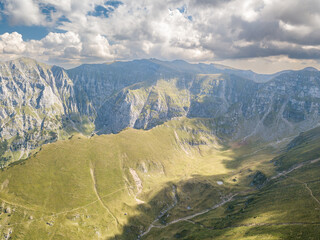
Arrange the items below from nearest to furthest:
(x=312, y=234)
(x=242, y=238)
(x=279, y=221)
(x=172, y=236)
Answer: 1. (x=312, y=234)
2. (x=242, y=238)
3. (x=279, y=221)
4. (x=172, y=236)

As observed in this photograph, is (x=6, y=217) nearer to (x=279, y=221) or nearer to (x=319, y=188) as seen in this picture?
(x=279, y=221)

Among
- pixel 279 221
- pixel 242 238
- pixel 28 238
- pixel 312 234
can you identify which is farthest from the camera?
pixel 28 238

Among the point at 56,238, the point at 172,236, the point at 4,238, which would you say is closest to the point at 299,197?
the point at 172,236

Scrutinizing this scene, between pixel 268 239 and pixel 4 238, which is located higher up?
pixel 268 239

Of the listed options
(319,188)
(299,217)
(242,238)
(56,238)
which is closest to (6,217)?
(56,238)

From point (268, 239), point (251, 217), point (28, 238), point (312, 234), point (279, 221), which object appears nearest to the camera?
point (312, 234)

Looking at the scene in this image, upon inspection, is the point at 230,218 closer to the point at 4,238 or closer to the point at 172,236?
the point at 172,236

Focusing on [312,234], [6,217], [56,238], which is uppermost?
[312,234]

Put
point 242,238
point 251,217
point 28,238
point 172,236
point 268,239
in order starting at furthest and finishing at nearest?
1. point 172,236
2. point 28,238
3. point 251,217
4. point 242,238
5. point 268,239

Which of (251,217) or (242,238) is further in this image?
(251,217)
